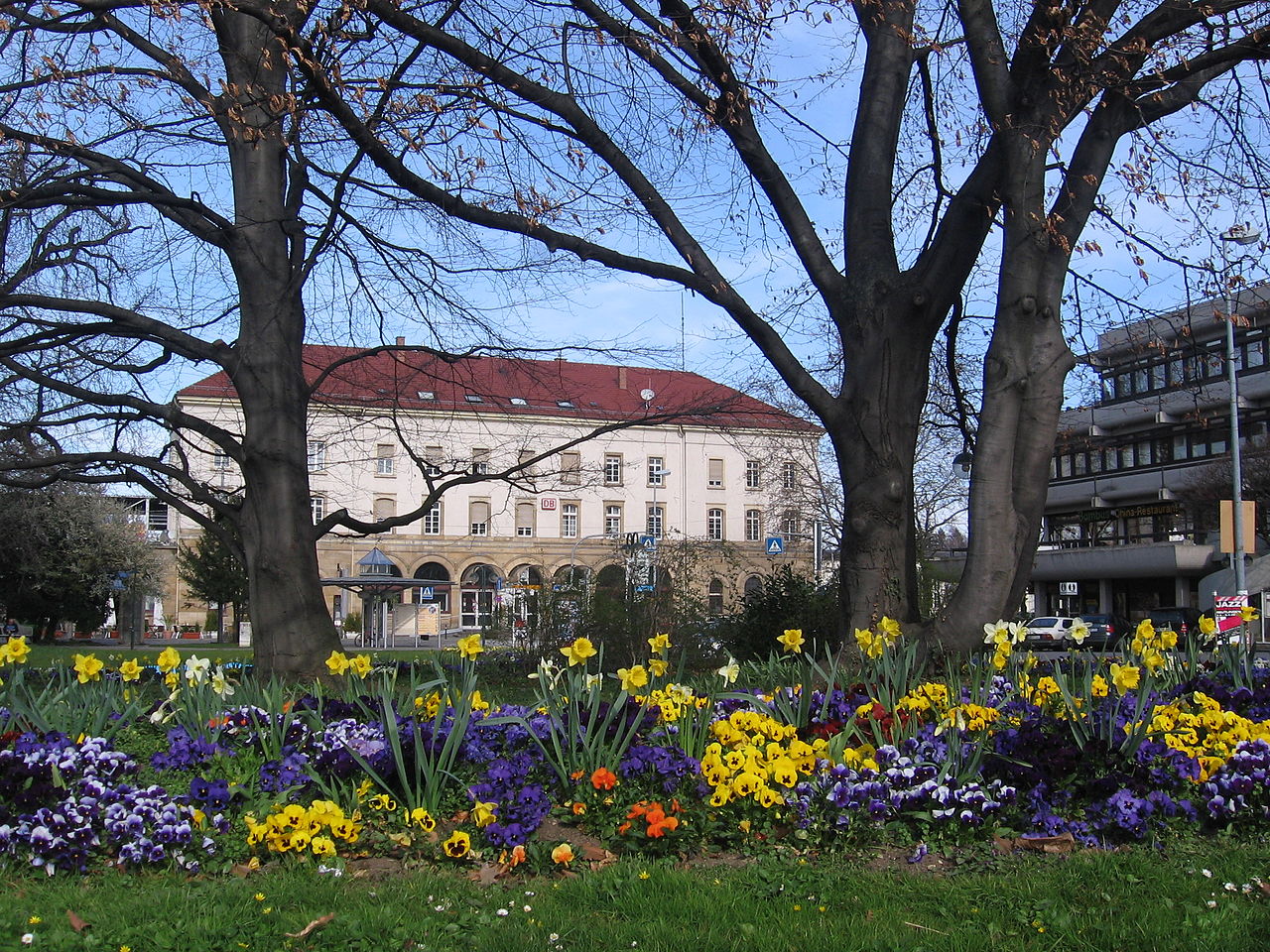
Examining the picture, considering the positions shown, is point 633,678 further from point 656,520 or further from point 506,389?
point 656,520

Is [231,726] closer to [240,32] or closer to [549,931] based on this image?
[549,931]

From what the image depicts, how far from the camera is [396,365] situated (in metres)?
12.7

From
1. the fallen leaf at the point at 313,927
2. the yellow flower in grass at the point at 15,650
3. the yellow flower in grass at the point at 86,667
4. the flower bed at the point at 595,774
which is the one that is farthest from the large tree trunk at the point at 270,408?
the fallen leaf at the point at 313,927

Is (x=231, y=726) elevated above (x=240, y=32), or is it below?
below

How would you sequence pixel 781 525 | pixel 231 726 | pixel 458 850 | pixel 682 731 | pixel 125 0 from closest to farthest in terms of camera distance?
1. pixel 458 850
2. pixel 682 731
3. pixel 231 726
4. pixel 125 0
5. pixel 781 525

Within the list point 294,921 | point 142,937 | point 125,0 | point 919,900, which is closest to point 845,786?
point 919,900

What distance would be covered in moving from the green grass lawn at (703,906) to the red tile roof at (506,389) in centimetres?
630

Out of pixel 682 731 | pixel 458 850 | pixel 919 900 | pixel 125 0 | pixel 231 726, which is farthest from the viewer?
pixel 125 0

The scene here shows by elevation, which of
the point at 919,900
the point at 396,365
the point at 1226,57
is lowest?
the point at 919,900

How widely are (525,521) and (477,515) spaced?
9.35 ft

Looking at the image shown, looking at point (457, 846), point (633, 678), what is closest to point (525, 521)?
point (633, 678)

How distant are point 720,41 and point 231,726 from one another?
18.0ft

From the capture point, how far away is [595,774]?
4.69 m

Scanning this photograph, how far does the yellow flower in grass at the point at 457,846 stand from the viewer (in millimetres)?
4348
